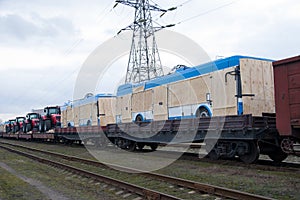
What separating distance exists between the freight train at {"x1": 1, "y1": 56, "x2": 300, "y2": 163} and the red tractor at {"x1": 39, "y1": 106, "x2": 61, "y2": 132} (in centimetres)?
1815

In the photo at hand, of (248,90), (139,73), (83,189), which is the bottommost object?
(83,189)

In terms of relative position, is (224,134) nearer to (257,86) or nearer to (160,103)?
(257,86)

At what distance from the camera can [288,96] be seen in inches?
383

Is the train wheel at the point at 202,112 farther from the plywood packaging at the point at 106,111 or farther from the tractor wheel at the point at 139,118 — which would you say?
the plywood packaging at the point at 106,111

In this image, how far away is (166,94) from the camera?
15312 mm

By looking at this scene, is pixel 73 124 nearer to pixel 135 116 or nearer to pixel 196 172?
pixel 135 116

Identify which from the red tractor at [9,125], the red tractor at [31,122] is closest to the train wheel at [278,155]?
the red tractor at [31,122]

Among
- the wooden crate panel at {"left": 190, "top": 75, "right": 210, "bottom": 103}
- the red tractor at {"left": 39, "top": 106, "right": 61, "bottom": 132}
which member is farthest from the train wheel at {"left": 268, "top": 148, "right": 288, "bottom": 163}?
the red tractor at {"left": 39, "top": 106, "right": 61, "bottom": 132}

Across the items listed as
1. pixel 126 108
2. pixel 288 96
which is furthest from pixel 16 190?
pixel 126 108

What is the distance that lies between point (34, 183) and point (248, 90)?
716cm

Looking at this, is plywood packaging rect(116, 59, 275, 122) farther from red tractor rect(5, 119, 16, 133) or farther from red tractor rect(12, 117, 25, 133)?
red tractor rect(5, 119, 16, 133)

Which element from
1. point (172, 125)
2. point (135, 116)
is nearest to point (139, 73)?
point (135, 116)

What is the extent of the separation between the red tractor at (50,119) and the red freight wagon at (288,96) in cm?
2700

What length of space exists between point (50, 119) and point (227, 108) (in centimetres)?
2590
